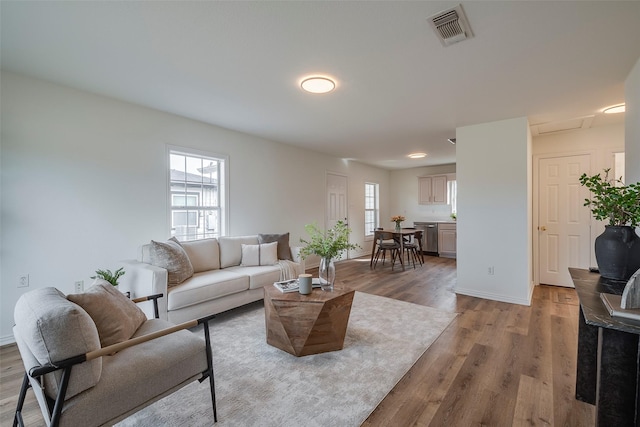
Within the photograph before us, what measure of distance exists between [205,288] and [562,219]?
5203mm

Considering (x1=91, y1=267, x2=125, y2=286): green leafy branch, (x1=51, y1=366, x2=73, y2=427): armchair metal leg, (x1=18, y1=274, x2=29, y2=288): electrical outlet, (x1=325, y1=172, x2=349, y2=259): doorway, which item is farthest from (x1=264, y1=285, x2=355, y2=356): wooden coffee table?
(x1=325, y1=172, x2=349, y2=259): doorway

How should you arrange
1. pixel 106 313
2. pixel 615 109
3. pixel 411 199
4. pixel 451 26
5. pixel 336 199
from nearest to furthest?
1. pixel 106 313
2. pixel 451 26
3. pixel 615 109
4. pixel 336 199
5. pixel 411 199

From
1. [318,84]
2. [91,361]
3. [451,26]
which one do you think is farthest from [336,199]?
[91,361]

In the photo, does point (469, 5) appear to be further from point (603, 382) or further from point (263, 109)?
point (263, 109)

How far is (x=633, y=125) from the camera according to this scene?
2320mm

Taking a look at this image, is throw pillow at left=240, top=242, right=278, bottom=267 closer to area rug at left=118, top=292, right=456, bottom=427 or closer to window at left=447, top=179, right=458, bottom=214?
area rug at left=118, top=292, right=456, bottom=427

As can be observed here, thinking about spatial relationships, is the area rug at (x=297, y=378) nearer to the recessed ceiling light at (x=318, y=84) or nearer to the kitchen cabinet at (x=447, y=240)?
the recessed ceiling light at (x=318, y=84)

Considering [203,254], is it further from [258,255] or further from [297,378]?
[297,378]

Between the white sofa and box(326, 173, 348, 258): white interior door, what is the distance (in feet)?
7.69

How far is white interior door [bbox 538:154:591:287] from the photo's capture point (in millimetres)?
4066

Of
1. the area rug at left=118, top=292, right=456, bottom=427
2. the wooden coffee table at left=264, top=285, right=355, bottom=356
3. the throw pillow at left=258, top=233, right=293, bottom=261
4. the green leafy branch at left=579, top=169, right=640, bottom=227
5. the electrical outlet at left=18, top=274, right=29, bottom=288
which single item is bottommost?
the area rug at left=118, top=292, right=456, bottom=427

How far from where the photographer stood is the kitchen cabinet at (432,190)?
24.5 feet

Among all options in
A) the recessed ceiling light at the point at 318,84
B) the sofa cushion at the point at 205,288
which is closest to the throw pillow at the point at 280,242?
the sofa cushion at the point at 205,288

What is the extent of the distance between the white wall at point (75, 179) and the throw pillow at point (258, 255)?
1081 mm
